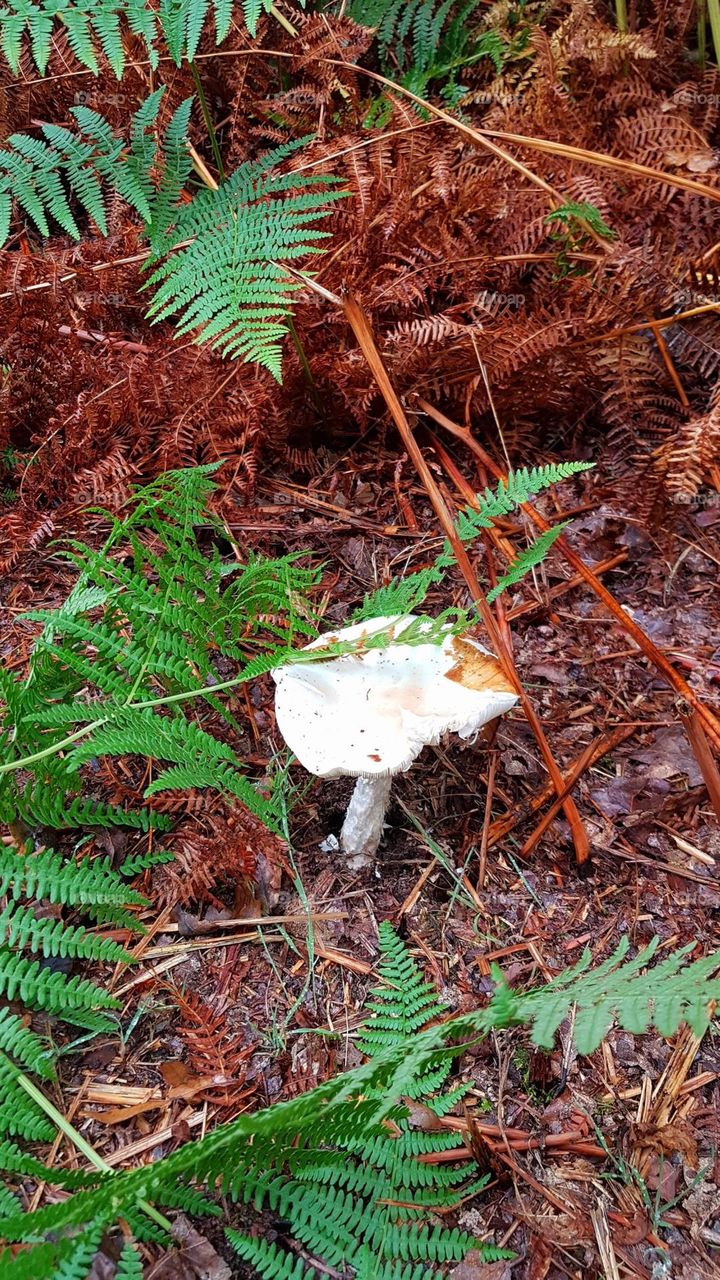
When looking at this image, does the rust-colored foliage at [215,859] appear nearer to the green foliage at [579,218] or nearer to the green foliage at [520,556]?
the green foliage at [520,556]

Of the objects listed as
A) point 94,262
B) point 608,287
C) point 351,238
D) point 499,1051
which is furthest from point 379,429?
point 499,1051

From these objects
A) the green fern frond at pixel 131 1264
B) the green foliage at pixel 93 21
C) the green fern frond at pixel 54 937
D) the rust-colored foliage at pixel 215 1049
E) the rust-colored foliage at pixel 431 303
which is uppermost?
the green foliage at pixel 93 21

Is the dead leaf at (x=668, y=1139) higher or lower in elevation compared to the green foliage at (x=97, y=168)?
lower

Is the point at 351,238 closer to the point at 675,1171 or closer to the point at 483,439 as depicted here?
the point at 483,439

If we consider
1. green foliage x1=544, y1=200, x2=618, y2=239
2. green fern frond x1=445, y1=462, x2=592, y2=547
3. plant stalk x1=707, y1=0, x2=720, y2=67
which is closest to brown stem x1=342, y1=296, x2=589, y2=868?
green fern frond x1=445, y1=462, x2=592, y2=547

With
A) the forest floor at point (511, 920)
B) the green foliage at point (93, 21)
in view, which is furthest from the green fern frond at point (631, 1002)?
the green foliage at point (93, 21)

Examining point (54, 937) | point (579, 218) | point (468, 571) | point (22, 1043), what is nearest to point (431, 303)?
point (579, 218)

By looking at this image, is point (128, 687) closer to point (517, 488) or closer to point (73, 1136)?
point (73, 1136)
